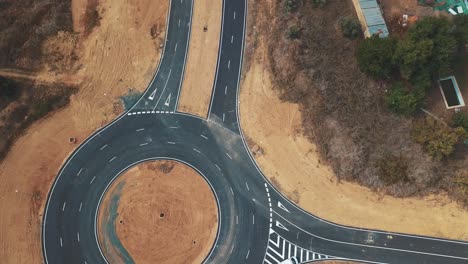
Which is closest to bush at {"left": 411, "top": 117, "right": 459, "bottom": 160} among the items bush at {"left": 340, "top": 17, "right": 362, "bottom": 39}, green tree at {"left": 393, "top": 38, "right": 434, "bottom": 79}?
green tree at {"left": 393, "top": 38, "right": 434, "bottom": 79}

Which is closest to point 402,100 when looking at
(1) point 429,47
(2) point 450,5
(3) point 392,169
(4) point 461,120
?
(1) point 429,47

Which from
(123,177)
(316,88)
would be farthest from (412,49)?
(123,177)

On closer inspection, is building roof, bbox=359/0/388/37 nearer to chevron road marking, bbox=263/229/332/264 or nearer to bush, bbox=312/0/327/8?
bush, bbox=312/0/327/8

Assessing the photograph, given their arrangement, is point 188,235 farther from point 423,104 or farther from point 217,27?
point 423,104

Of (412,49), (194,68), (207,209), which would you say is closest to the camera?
(412,49)

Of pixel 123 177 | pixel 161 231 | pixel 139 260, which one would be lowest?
pixel 139 260
